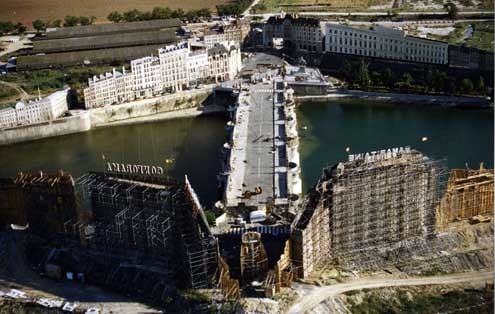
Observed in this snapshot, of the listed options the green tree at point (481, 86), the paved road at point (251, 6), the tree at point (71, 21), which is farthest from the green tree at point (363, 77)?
the tree at point (71, 21)

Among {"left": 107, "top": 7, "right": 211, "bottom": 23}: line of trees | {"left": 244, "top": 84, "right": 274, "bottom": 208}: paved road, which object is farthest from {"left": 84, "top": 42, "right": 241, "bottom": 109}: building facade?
{"left": 107, "top": 7, "right": 211, "bottom": 23}: line of trees

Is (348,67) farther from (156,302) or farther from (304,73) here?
(156,302)

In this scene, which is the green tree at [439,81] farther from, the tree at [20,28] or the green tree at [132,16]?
the tree at [20,28]

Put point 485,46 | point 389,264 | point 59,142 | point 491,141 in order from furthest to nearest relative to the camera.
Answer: point 485,46
point 59,142
point 491,141
point 389,264

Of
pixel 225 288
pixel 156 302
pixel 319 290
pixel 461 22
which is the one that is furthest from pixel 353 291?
pixel 461 22

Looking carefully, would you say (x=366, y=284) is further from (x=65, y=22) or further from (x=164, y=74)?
(x=65, y=22)

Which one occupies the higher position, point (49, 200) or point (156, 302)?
point (49, 200)
